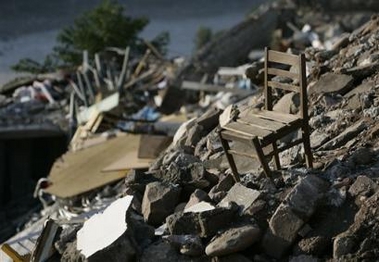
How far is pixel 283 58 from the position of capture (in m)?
5.08

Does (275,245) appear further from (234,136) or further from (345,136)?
(345,136)

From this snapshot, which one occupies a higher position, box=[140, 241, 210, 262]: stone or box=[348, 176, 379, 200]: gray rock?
box=[348, 176, 379, 200]: gray rock

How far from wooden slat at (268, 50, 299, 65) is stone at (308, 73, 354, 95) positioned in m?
1.12

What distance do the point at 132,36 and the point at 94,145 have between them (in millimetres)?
8807

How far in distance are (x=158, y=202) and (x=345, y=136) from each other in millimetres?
1338

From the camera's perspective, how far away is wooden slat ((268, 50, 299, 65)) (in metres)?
4.93

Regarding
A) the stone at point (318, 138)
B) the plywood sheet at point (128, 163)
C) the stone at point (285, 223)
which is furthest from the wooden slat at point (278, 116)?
the plywood sheet at point (128, 163)

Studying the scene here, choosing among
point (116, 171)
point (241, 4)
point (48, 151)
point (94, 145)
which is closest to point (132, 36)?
point (48, 151)

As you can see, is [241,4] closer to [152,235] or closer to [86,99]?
[86,99]

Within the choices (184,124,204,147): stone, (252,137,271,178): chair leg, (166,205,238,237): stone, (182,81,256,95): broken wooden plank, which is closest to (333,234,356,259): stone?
(166,205,238,237): stone

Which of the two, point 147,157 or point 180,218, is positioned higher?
point 180,218

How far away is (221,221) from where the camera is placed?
4.54 meters

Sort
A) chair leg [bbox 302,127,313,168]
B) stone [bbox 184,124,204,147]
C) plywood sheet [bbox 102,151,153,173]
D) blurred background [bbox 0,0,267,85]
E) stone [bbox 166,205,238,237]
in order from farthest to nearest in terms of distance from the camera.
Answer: blurred background [bbox 0,0,267,85], plywood sheet [bbox 102,151,153,173], stone [bbox 184,124,204,147], chair leg [bbox 302,127,313,168], stone [bbox 166,205,238,237]

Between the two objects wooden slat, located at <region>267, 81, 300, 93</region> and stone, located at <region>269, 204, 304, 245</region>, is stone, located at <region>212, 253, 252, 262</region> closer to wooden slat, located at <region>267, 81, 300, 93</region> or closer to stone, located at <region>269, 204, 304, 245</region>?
stone, located at <region>269, 204, 304, 245</region>
